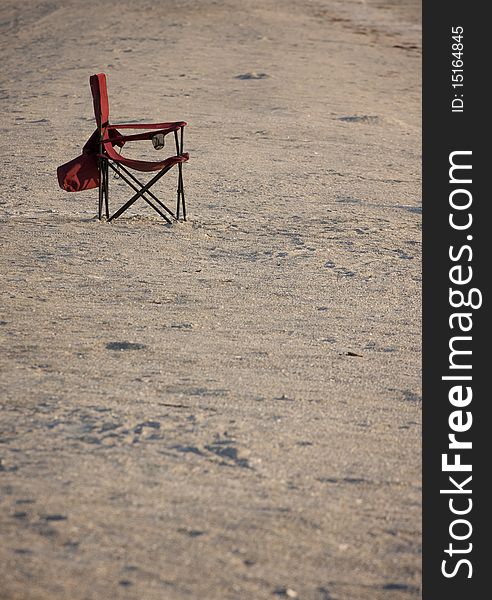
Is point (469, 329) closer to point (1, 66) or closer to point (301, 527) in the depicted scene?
point (301, 527)

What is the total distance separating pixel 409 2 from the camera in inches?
926

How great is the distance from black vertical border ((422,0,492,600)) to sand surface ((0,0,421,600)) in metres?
0.08

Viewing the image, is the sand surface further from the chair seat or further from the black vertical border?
the chair seat

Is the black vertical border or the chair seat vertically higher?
the chair seat

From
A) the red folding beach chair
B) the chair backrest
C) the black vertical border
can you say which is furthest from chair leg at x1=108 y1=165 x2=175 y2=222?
the black vertical border

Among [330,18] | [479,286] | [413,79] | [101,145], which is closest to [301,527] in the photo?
[479,286]

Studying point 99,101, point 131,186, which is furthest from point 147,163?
point 99,101

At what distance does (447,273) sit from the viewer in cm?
555

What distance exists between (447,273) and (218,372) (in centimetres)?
204

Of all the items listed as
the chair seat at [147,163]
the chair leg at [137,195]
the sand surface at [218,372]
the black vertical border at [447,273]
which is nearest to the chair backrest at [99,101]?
the chair seat at [147,163]

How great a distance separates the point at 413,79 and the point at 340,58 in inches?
62.1

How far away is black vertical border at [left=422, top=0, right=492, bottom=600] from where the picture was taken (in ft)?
9.94

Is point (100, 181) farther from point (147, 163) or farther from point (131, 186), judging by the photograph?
point (147, 163)

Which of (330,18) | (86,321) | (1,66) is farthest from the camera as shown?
(330,18)
